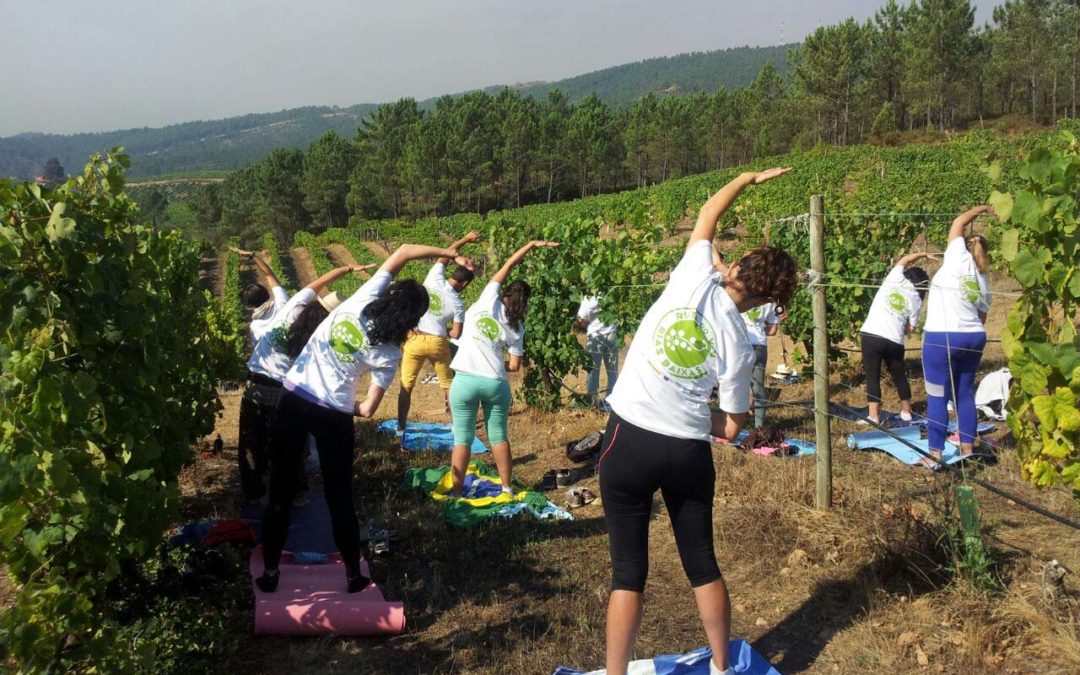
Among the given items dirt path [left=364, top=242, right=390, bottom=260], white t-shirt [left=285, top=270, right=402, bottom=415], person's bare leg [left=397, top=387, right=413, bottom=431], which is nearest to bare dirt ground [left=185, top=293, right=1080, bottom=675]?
white t-shirt [left=285, top=270, right=402, bottom=415]

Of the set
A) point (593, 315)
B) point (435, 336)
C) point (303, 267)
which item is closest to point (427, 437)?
point (435, 336)

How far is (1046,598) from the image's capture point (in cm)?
322

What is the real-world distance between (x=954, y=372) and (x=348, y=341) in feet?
13.1

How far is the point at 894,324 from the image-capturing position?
21.7 ft

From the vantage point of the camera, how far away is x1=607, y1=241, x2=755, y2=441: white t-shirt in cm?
269

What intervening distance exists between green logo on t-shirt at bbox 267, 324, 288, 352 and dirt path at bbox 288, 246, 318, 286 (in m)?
34.8

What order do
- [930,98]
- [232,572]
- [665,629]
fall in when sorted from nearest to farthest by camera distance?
[665,629] → [232,572] → [930,98]

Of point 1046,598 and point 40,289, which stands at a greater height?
point 40,289

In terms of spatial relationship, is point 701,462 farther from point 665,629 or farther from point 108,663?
point 108,663

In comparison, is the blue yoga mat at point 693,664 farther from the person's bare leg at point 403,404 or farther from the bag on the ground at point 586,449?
Result: the person's bare leg at point 403,404

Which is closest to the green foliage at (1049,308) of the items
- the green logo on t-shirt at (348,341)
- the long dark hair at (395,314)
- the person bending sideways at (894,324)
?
the long dark hair at (395,314)

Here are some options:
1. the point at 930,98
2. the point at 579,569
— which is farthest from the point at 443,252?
the point at 930,98

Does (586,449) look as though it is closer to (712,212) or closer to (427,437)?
(427,437)

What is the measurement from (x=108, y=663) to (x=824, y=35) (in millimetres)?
61834
